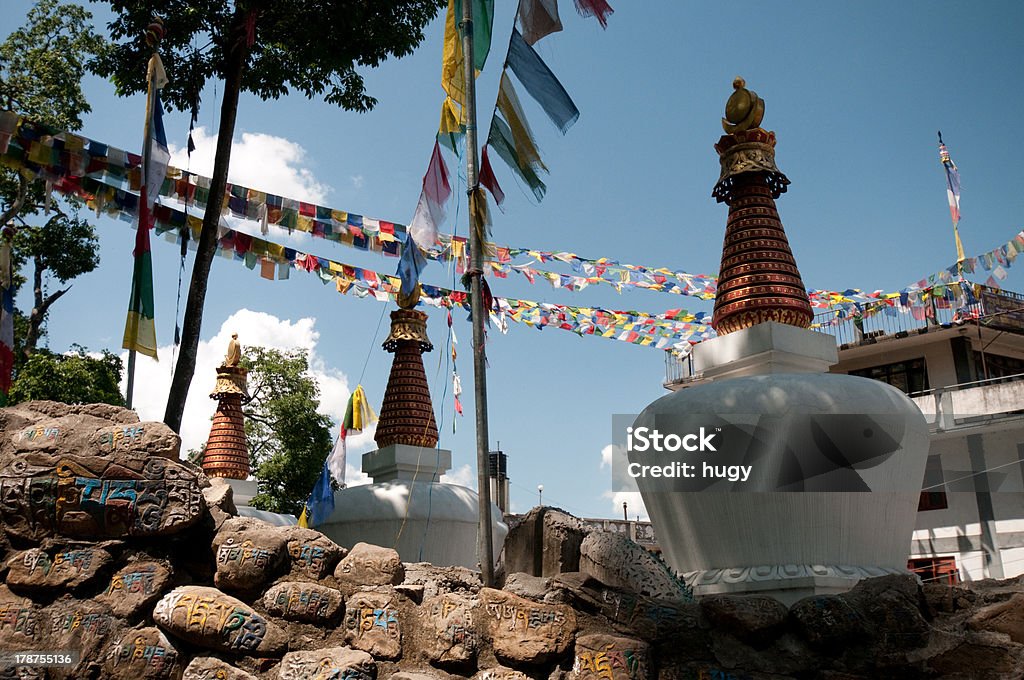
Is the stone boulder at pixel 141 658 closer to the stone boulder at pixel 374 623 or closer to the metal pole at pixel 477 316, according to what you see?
the stone boulder at pixel 374 623

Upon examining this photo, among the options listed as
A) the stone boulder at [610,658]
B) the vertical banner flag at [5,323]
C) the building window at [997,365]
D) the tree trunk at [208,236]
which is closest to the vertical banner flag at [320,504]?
the tree trunk at [208,236]

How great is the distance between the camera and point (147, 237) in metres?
9.64

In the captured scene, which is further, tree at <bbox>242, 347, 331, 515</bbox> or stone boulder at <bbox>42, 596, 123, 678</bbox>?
tree at <bbox>242, 347, 331, 515</bbox>

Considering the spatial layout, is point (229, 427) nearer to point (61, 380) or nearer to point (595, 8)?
point (61, 380)

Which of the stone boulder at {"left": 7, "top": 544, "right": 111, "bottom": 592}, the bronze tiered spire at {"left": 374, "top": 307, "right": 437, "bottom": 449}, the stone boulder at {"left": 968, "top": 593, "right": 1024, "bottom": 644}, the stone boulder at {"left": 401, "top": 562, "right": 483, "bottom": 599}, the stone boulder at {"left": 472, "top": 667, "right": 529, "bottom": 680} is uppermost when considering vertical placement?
the bronze tiered spire at {"left": 374, "top": 307, "right": 437, "bottom": 449}

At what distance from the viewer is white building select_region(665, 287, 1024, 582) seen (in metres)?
17.9

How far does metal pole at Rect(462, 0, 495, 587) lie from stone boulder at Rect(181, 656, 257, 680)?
166 centimetres

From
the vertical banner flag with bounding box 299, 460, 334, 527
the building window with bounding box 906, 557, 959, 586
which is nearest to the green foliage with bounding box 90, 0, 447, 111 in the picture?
the vertical banner flag with bounding box 299, 460, 334, 527

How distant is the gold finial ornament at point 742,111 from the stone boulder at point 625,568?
500 centimetres

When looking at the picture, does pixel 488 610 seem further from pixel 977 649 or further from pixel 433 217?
pixel 433 217

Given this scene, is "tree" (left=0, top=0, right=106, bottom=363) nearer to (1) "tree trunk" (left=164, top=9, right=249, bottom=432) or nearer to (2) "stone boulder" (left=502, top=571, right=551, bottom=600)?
(1) "tree trunk" (left=164, top=9, right=249, bottom=432)

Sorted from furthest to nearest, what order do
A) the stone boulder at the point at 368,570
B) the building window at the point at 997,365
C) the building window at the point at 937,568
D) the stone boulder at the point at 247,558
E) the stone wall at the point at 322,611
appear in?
the building window at the point at 997,365 → the building window at the point at 937,568 → the stone boulder at the point at 368,570 → the stone boulder at the point at 247,558 → the stone wall at the point at 322,611

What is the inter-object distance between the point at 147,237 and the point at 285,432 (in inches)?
563

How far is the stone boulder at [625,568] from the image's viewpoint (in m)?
5.60
